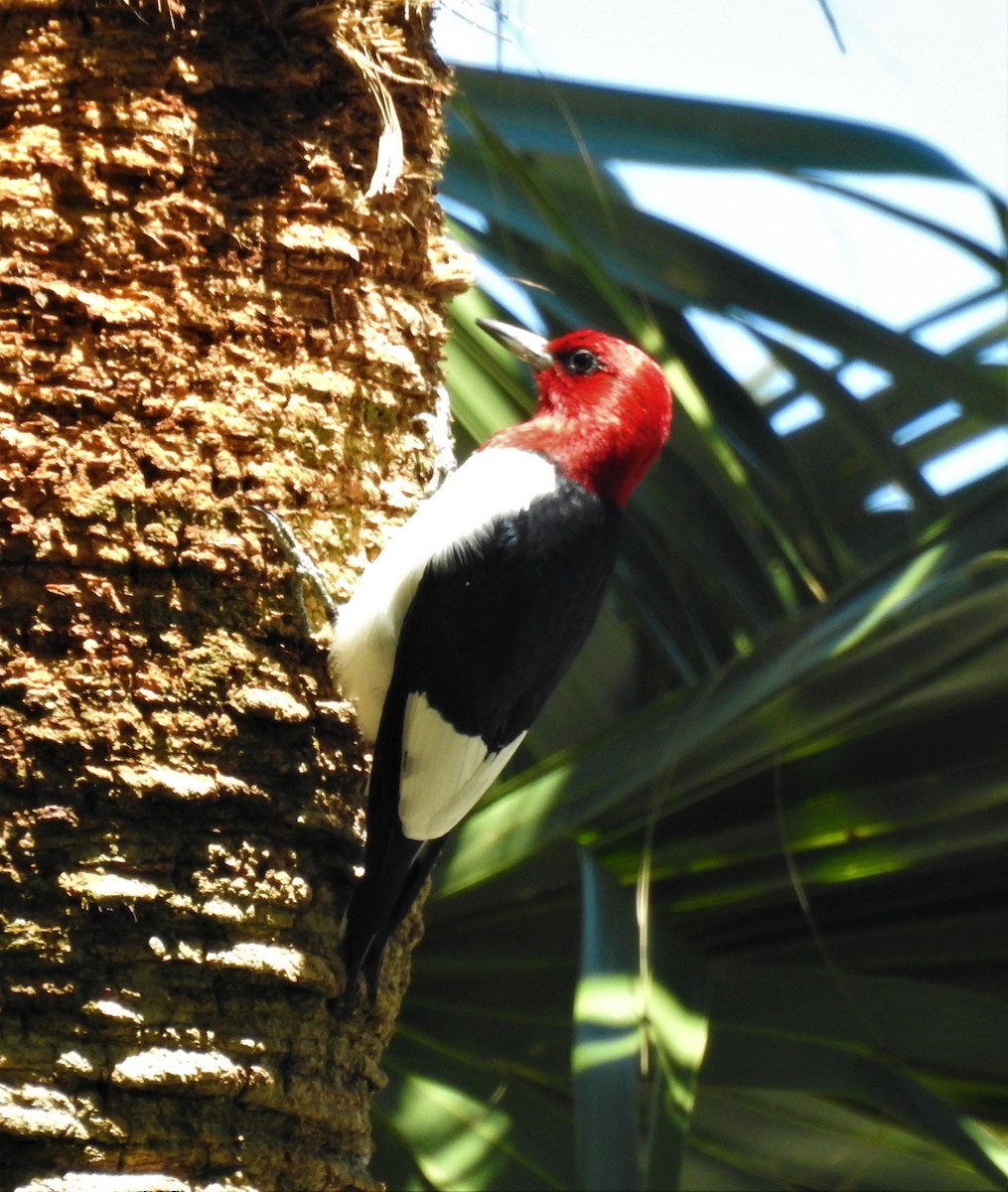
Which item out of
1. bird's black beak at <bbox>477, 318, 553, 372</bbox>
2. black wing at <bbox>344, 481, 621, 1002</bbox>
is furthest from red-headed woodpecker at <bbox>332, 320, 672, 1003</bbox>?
bird's black beak at <bbox>477, 318, 553, 372</bbox>

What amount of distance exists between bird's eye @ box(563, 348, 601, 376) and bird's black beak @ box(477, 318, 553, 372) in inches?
2.0

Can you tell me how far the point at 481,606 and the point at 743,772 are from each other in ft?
1.73

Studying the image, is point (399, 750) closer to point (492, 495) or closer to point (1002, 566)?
point (492, 495)

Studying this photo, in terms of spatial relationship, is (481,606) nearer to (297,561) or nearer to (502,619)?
(502,619)

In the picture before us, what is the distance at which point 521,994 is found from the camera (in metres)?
2.83

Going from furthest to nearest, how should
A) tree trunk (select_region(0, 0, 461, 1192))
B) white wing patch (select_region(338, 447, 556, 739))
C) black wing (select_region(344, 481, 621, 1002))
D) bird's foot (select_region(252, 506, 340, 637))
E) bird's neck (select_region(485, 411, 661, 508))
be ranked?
bird's neck (select_region(485, 411, 661, 508)) → black wing (select_region(344, 481, 621, 1002)) → white wing patch (select_region(338, 447, 556, 739)) → bird's foot (select_region(252, 506, 340, 637)) → tree trunk (select_region(0, 0, 461, 1192))

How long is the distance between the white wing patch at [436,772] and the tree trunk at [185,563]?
93 mm

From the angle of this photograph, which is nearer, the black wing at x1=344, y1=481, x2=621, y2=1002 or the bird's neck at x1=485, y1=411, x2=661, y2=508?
the black wing at x1=344, y1=481, x2=621, y2=1002

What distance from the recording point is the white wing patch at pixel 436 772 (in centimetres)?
214

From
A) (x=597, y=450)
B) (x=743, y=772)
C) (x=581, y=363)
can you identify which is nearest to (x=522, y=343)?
(x=581, y=363)

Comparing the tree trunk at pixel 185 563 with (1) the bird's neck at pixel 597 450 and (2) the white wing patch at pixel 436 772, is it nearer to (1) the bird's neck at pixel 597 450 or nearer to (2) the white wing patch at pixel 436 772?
(2) the white wing patch at pixel 436 772

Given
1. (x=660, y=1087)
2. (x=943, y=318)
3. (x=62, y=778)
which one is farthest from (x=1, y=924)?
(x=943, y=318)

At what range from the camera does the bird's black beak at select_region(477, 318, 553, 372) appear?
2805 mm

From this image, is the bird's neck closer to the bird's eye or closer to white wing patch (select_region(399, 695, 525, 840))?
the bird's eye
